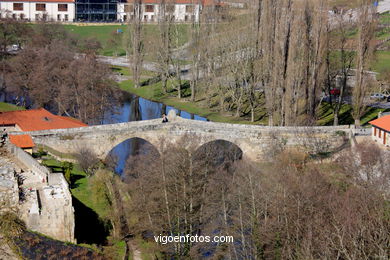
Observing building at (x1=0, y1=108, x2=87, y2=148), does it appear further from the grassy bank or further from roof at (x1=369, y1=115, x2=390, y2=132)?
roof at (x1=369, y1=115, x2=390, y2=132)

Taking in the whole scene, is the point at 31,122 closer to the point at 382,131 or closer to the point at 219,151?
the point at 219,151

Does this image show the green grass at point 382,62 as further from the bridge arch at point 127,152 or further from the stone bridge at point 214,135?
the bridge arch at point 127,152

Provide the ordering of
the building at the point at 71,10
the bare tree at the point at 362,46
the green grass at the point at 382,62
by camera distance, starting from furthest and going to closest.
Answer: the building at the point at 71,10 < the green grass at the point at 382,62 < the bare tree at the point at 362,46

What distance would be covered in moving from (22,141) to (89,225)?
8778 mm

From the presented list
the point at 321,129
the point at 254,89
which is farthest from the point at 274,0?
the point at 321,129

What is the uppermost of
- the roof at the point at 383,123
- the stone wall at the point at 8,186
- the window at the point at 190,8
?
the window at the point at 190,8

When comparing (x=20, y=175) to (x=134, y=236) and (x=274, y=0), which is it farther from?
(x=274, y=0)

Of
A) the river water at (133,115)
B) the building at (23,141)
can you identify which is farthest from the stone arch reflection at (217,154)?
the building at (23,141)

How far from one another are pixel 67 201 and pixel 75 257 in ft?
12.1

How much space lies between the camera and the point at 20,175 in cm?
3434

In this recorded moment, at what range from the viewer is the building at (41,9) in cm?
9969

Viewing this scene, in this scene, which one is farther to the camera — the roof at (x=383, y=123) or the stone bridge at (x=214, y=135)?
the roof at (x=383, y=123)

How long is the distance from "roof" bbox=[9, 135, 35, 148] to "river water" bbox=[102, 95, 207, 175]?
19.2 feet

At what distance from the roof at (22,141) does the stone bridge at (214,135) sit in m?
2.80
